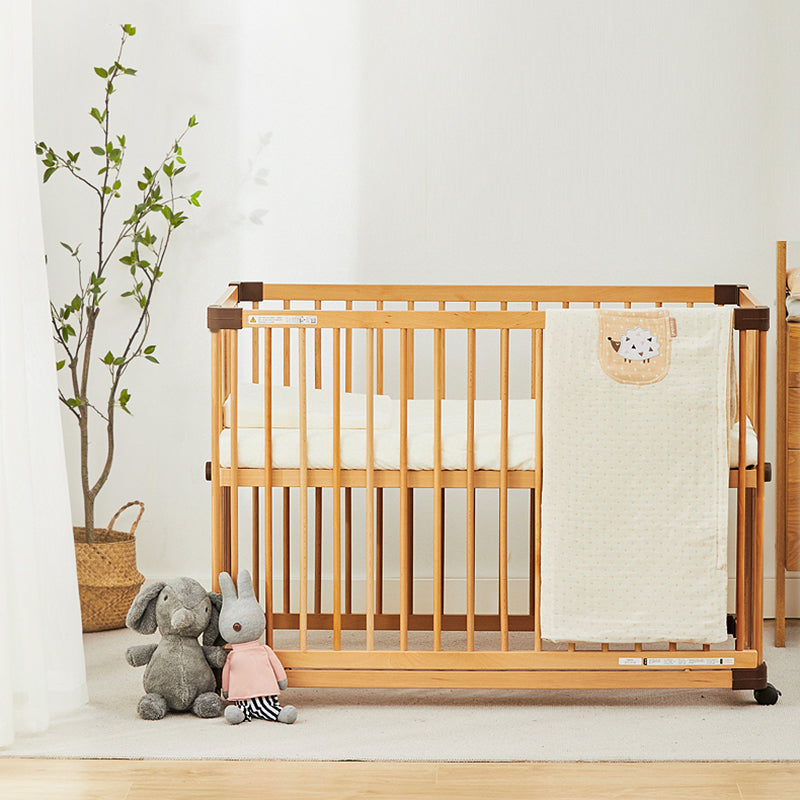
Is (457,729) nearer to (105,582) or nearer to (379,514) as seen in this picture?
(379,514)

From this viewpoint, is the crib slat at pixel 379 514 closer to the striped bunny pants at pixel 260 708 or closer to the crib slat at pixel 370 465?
the crib slat at pixel 370 465

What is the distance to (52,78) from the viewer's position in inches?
116

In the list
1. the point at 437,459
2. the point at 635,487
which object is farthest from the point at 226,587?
the point at 635,487

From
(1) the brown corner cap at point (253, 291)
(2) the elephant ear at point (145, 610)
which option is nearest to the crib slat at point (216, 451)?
(2) the elephant ear at point (145, 610)

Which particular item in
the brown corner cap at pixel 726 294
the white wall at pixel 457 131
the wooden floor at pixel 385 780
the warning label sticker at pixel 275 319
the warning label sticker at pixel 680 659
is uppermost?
the white wall at pixel 457 131

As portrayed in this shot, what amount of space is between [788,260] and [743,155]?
31cm

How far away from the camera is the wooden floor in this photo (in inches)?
71.1

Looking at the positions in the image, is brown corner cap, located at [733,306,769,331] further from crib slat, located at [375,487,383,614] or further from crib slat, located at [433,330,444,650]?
crib slat, located at [375,487,383,614]

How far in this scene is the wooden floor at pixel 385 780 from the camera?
1.80m

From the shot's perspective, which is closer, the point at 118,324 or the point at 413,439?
the point at 413,439

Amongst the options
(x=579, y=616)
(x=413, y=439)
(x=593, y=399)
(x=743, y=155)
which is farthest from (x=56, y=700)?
(x=743, y=155)

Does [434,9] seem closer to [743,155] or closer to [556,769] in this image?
A: [743,155]

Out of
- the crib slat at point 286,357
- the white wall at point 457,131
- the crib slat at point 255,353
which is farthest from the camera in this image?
the white wall at point 457,131

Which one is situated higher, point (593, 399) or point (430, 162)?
point (430, 162)
